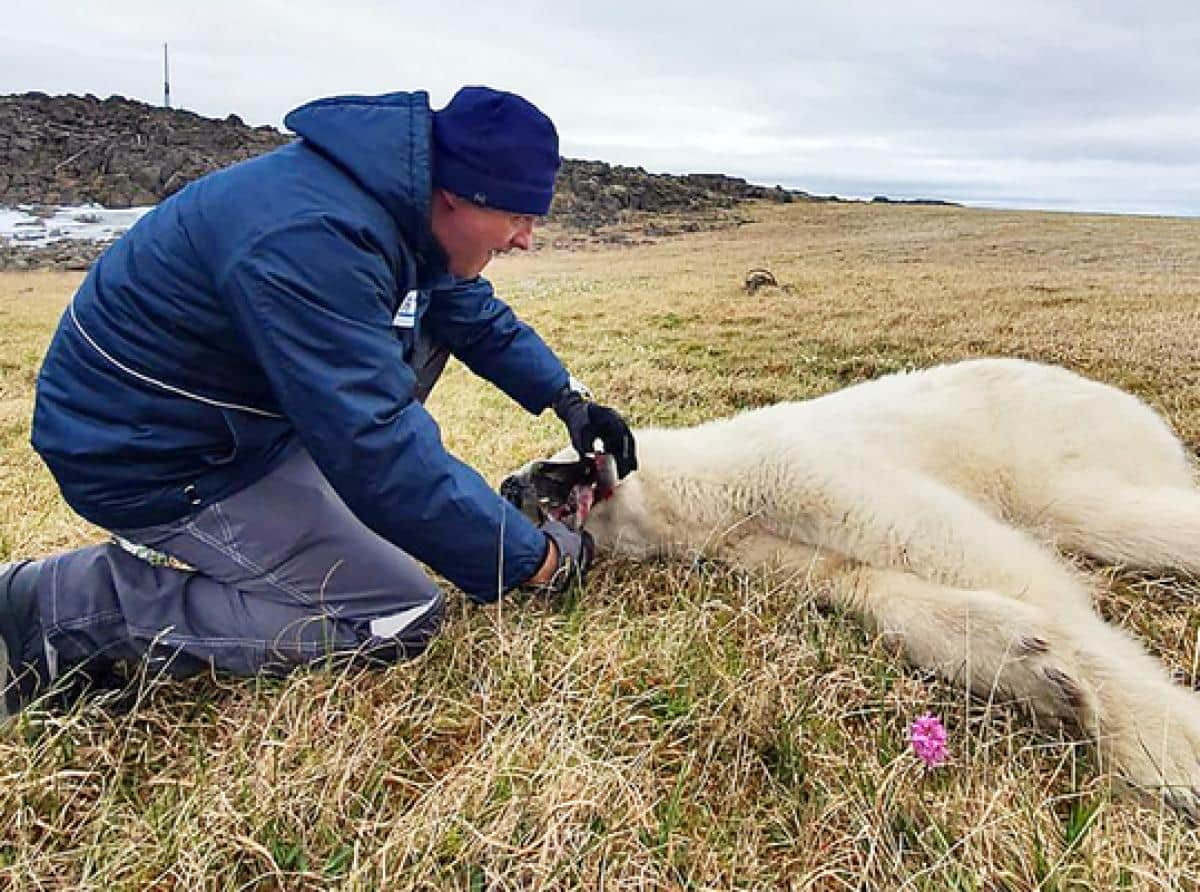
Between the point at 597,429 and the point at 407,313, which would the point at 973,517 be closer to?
the point at 597,429

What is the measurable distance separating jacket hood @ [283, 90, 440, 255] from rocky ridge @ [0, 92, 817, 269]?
39.9m

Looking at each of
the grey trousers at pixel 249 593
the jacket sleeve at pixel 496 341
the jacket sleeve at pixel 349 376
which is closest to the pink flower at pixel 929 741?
the jacket sleeve at pixel 349 376

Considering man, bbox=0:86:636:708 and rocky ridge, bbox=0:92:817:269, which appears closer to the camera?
man, bbox=0:86:636:708

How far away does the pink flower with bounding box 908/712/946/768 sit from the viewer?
7.91 ft

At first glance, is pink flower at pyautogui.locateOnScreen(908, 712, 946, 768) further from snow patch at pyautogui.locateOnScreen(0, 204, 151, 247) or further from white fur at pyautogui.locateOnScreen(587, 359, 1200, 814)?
snow patch at pyautogui.locateOnScreen(0, 204, 151, 247)

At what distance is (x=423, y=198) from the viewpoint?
9.21 ft

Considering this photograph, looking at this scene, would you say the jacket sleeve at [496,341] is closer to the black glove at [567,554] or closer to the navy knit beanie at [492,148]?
the black glove at [567,554]

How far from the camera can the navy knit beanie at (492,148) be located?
2.81 metres

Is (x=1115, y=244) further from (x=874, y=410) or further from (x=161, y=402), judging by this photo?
(x=161, y=402)

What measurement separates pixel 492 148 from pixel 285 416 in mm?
1016

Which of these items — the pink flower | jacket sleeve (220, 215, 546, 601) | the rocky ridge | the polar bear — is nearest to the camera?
the pink flower

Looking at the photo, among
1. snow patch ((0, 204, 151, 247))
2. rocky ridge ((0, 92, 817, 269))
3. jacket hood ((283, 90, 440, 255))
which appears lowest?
snow patch ((0, 204, 151, 247))

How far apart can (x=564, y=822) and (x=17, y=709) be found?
5.61 ft

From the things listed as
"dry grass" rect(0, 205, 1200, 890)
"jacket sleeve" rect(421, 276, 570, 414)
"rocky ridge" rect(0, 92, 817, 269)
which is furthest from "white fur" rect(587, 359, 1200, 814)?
"rocky ridge" rect(0, 92, 817, 269)
